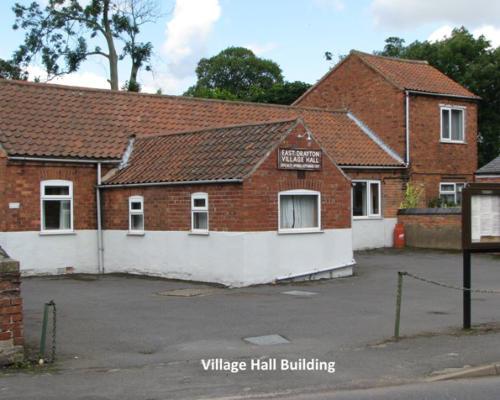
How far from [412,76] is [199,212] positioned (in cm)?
1645

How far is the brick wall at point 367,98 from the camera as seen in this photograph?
28875mm

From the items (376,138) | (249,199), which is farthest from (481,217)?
(376,138)

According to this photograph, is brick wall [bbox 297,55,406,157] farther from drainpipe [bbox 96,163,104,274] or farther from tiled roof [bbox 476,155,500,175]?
drainpipe [bbox 96,163,104,274]

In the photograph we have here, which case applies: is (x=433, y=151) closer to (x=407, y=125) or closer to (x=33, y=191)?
(x=407, y=125)

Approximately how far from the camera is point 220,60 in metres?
71.3

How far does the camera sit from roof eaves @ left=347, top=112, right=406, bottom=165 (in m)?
28.5

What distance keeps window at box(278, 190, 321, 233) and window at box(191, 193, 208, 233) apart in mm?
1861

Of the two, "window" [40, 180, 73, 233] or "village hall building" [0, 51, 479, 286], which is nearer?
"village hall building" [0, 51, 479, 286]

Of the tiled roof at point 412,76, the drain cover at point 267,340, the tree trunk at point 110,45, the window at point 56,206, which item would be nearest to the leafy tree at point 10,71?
the tree trunk at point 110,45

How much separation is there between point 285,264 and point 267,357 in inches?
325

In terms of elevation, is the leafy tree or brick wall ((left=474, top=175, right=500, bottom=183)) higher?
the leafy tree

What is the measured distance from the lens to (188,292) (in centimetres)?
1598

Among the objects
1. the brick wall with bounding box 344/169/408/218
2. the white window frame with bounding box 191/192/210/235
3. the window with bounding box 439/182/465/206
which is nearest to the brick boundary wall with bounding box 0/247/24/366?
the white window frame with bounding box 191/192/210/235

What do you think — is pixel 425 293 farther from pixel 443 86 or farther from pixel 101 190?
pixel 443 86
